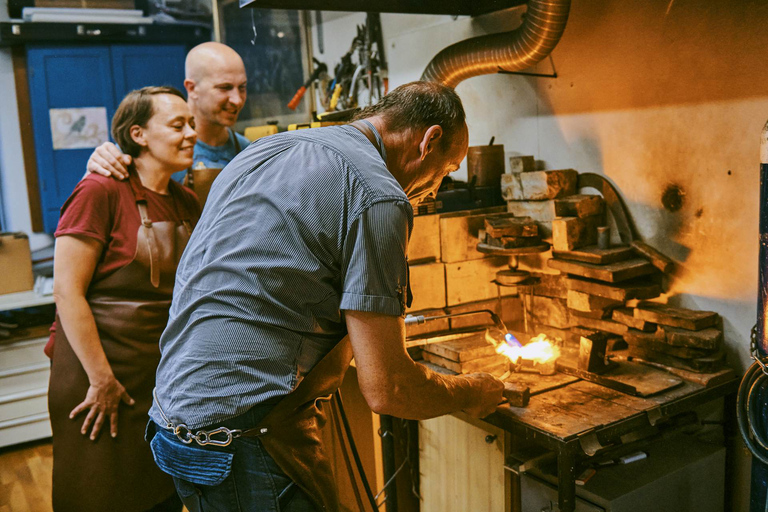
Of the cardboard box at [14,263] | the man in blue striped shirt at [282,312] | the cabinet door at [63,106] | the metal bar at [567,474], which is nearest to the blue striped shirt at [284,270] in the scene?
the man in blue striped shirt at [282,312]

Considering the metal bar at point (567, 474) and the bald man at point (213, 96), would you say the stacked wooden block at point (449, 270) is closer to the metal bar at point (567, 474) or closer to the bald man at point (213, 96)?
the metal bar at point (567, 474)

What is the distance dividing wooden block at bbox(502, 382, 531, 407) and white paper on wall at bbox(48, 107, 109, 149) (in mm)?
3948

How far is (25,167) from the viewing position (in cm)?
480

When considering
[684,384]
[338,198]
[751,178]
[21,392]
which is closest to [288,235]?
[338,198]

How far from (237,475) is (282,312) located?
0.38 m

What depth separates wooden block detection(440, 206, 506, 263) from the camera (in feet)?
8.45

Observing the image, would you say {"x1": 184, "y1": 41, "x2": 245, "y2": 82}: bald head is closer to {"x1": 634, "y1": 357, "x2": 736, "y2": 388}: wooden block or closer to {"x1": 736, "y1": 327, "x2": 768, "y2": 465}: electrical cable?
{"x1": 634, "y1": 357, "x2": 736, "y2": 388}: wooden block

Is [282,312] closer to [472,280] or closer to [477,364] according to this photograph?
[477,364]

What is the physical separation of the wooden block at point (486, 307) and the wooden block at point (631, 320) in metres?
0.49

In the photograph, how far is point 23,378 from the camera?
4016 millimetres

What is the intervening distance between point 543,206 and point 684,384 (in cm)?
87

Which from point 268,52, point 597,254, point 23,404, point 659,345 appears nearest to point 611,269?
point 597,254

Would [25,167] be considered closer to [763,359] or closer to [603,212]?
[603,212]

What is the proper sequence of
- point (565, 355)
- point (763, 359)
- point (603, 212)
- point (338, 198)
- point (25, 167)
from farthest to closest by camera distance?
point (25, 167) < point (603, 212) < point (565, 355) < point (763, 359) < point (338, 198)
